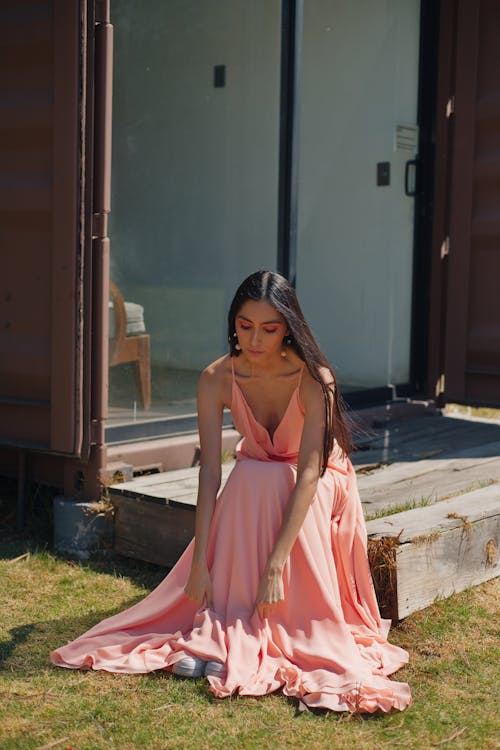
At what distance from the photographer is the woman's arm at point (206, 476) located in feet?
11.1

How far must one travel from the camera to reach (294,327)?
11.2ft

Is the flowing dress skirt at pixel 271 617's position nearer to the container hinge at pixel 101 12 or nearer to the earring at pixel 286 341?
the earring at pixel 286 341

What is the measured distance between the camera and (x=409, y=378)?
6.67 meters

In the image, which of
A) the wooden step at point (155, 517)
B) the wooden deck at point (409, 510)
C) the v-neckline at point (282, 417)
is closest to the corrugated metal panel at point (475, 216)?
the wooden deck at point (409, 510)

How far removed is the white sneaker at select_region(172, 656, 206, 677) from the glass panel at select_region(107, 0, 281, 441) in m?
1.77

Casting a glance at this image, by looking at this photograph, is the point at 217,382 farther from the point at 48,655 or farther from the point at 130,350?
the point at 130,350

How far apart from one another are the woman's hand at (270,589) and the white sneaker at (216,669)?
197mm

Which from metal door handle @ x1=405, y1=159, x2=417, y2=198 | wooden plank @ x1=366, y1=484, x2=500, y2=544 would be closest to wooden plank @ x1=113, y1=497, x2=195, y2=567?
wooden plank @ x1=366, y1=484, x2=500, y2=544

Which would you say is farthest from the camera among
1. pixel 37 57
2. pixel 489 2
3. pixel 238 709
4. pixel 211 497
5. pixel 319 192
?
pixel 319 192

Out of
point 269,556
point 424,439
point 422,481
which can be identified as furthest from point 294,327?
point 424,439

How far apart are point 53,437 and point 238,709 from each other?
183cm

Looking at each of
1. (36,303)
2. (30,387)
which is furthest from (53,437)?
(36,303)

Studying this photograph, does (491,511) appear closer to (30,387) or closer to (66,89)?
(30,387)

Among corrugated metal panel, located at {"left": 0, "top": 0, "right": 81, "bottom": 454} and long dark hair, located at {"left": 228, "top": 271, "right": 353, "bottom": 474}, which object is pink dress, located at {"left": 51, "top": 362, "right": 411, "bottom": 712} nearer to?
long dark hair, located at {"left": 228, "top": 271, "right": 353, "bottom": 474}
